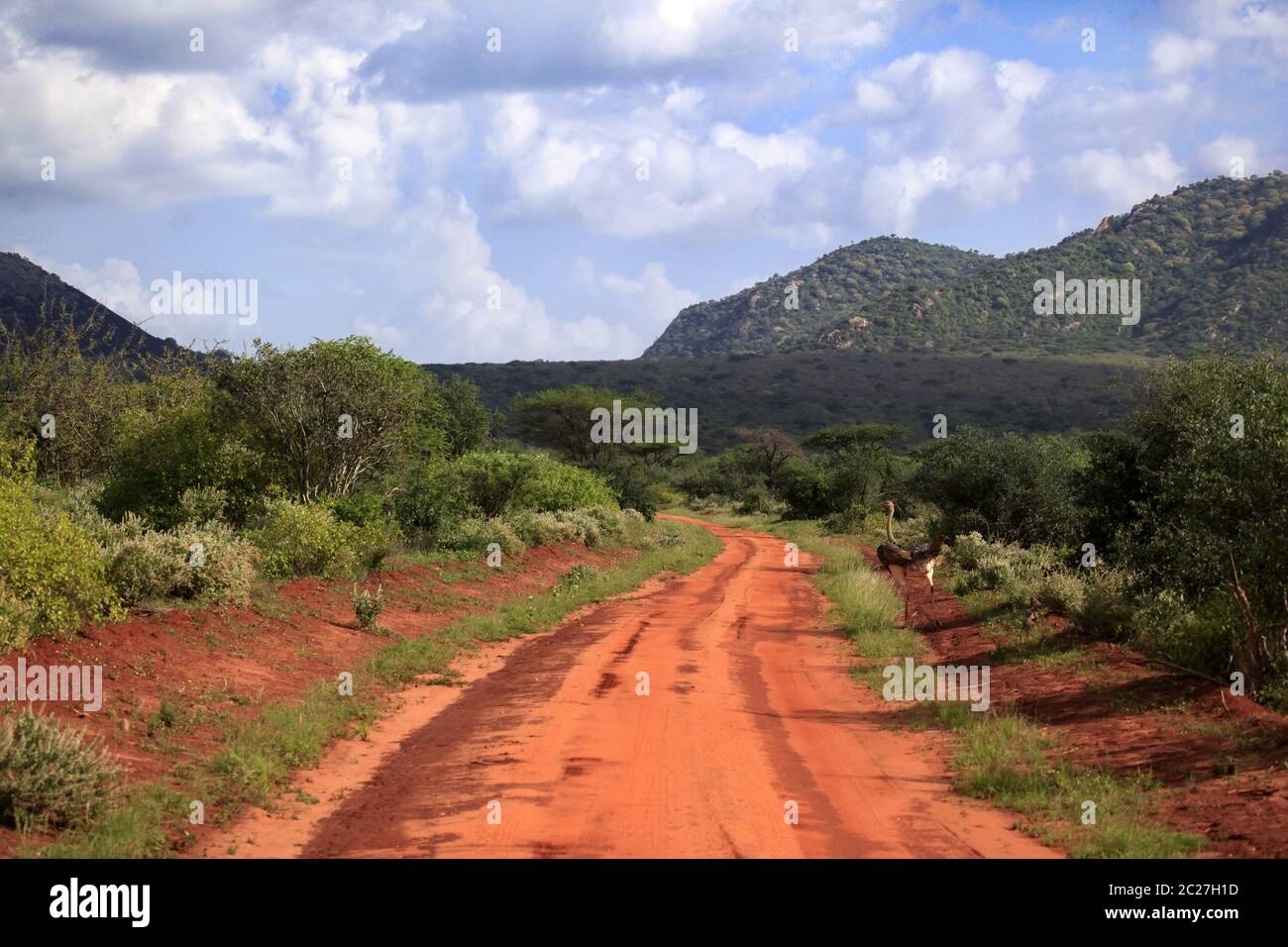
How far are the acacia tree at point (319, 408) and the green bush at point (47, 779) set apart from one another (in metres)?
14.4

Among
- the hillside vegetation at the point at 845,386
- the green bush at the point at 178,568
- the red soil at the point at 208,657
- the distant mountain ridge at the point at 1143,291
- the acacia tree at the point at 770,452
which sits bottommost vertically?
the red soil at the point at 208,657

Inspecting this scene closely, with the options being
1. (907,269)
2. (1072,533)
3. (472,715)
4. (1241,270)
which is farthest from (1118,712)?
(907,269)

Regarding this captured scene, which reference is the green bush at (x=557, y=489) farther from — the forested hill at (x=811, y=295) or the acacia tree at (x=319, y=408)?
the forested hill at (x=811, y=295)

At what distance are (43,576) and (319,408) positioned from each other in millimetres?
11318

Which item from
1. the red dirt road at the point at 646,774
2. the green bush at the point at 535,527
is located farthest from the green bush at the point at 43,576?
the green bush at the point at 535,527

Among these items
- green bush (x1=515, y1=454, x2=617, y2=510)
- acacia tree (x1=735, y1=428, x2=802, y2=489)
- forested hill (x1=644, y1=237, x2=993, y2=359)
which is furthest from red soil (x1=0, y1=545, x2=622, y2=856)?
forested hill (x1=644, y1=237, x2=993, y2=359)

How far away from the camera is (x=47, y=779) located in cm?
715

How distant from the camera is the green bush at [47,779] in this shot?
23.1ft

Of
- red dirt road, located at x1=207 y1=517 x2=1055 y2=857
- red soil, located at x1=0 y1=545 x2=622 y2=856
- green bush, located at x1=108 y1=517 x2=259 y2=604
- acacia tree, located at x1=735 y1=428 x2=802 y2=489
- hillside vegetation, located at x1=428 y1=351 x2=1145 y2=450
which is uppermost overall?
hillside vegetation, located at x1=428 y1=351 x2=1145 y2=450

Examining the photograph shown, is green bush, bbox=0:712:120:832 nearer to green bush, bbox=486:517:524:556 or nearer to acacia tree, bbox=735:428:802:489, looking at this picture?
green bush, bbox=486:517:524:556

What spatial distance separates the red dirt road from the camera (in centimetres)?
733


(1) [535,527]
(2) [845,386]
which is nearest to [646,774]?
(1) [535,527]

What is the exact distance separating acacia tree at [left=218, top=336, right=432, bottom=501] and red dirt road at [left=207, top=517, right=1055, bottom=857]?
8.39 metres
